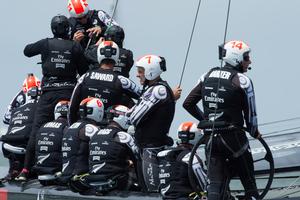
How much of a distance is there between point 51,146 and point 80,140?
77cm

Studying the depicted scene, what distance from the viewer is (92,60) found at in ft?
48.3

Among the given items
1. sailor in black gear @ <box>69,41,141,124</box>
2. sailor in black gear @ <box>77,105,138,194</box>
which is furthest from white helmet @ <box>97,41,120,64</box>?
sailor in black gear @ <box>77,105,138,194</box>

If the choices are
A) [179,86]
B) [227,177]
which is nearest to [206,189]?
[227,177]

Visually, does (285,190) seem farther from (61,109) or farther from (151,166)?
(61,109)

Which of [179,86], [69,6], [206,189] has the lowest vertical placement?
[206,189]

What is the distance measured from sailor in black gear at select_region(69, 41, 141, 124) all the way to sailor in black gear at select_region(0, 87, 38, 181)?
4.50ft

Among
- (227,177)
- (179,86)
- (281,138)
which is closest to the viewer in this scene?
(227,177)

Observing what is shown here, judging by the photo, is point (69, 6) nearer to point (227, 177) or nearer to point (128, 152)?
point (128, 152)

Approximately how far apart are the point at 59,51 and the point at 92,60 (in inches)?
16.1

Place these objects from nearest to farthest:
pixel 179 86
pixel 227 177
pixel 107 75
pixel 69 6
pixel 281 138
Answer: pixel 227 177 → pixel 179 86 → pixel 107 75 → pixel 69 6 → pixel 281 138

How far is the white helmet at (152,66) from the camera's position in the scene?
42.9 ft

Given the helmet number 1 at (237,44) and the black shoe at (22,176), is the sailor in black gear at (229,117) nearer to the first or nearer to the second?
the helmet number 1 at (237,44)

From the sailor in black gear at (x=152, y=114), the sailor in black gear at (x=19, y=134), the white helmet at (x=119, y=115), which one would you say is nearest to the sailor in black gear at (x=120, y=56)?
the white helmet at (x=119, y=115)

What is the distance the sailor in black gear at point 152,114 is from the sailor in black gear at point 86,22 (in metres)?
2.11
